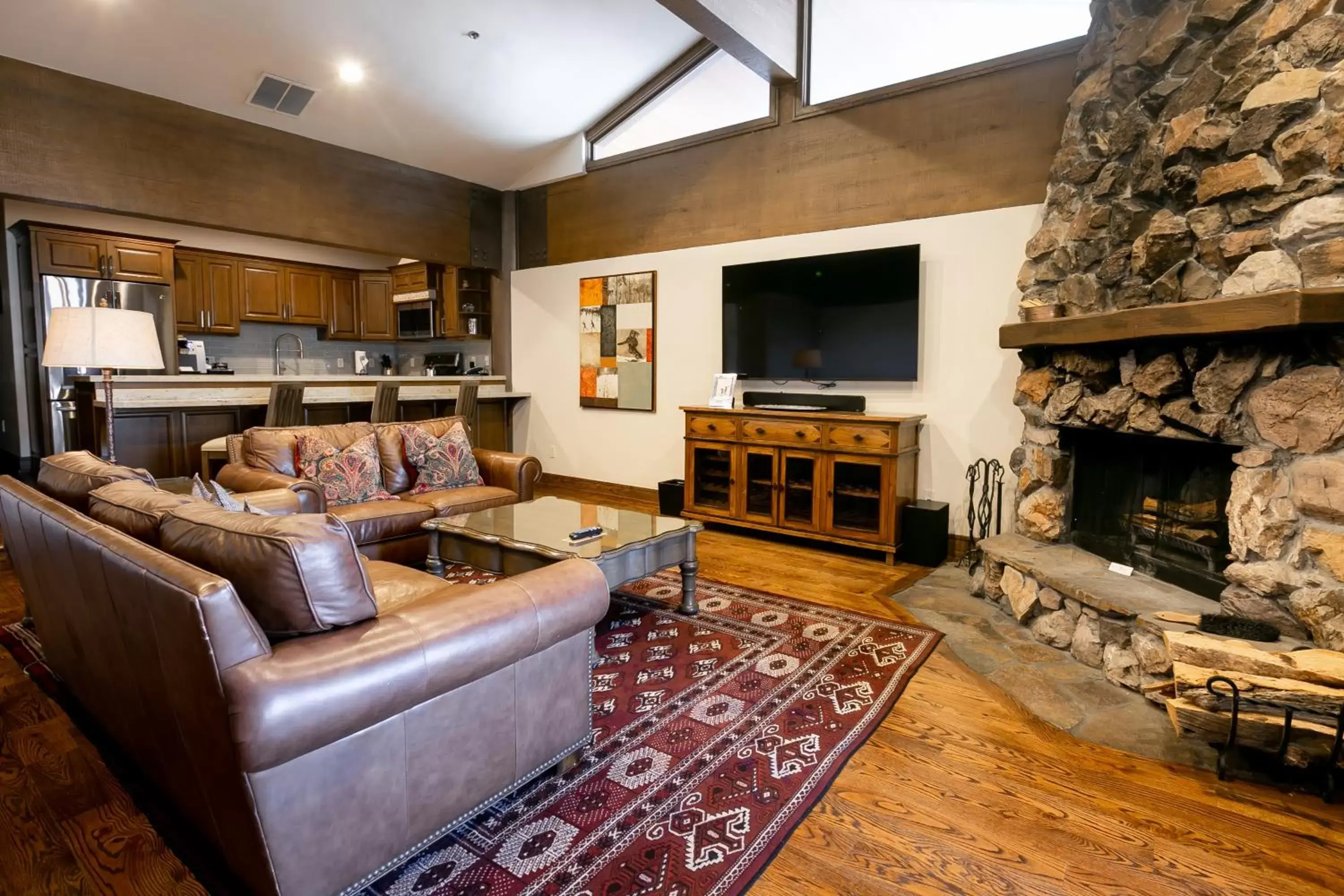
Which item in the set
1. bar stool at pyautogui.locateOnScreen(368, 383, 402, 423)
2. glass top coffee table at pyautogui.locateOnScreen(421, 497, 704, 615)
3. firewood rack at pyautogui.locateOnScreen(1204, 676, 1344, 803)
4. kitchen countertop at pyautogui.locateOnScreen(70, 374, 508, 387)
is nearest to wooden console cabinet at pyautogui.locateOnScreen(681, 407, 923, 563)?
glass top coffee table at pyautogui.locateOnScreen(421, 497, 704, 615)

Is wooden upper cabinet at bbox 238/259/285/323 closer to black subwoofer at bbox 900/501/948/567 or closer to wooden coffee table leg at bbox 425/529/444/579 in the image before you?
wooden coffee table leg at bbox 425/529/444/579

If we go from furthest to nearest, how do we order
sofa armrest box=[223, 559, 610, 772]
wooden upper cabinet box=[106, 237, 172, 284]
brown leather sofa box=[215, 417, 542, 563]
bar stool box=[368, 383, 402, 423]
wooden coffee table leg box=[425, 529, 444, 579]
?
1. wooden upper cabinet box=[106, 237, 172, 284]
2. bar stool box=[368, 383, 402, 423]
3. brown leather sofa box=[215, 417, 542, 563]
4. wooden coffee table leg box=[425, 529, 444, 579]
5. sofa armrest box=[223, 559, 610, 772]

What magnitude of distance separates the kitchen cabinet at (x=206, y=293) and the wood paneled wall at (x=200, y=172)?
7.53 feet

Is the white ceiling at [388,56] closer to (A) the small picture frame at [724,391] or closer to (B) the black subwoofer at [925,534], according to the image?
(A) the small picture frame at [724,391]

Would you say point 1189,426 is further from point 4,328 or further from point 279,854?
point 4,328

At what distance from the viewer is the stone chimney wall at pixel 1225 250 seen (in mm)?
2234

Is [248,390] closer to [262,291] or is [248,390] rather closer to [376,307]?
[262,291]

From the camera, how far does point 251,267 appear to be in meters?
7.67

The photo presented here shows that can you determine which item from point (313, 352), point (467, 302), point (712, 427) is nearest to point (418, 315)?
point (467, 302)

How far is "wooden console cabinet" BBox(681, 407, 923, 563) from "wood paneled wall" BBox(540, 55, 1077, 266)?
5.06ft

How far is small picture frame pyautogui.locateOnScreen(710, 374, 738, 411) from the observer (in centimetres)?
518

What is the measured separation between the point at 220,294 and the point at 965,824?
854 cm

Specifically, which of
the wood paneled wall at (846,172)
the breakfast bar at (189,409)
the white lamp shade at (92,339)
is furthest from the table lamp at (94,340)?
the wood paneled wall at (846,172)

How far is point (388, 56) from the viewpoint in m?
5.02
